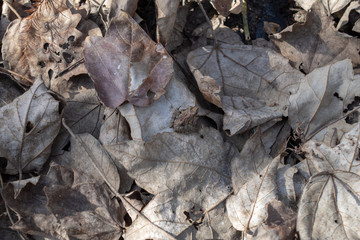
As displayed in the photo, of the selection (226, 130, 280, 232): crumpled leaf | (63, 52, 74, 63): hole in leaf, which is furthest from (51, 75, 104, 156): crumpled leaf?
(226, 130, 280, 232): crumpled leaf

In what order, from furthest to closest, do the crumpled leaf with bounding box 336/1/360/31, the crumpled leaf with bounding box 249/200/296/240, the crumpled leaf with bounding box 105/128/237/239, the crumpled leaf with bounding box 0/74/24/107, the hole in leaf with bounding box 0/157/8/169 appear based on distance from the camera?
the crumpled leaf with bounding box 336/1/360/31, the crumpled leaf with bounding box 0/74/24/107, the hole in leaf with bounding box 0/157/8/169, the crumpled leaf with bounding box 105/128/237/239, the crumpled leaf with bounding box 249/200/296/240

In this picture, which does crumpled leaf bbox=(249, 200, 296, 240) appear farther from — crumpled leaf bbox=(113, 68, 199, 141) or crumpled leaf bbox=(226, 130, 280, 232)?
crumpled leaf bbox=(113, 68, 199, 141)

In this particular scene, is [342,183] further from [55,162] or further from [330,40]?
[55,162]

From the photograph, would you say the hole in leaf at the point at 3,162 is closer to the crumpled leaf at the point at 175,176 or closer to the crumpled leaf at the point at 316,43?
the crumpled leaf at the point at 175,176

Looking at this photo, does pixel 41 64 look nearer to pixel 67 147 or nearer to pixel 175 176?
pixel 67 147

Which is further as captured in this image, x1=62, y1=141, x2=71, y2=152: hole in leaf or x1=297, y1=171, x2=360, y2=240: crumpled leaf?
x1=62, y1=141, x2=71, y2=152: hole in leaf

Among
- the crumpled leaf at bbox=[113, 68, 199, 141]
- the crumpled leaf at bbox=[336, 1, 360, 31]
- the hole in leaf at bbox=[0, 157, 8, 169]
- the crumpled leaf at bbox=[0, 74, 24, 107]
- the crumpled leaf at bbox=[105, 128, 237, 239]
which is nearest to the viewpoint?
the crumpled leaf at bbox=[105, 128, 237, 239]

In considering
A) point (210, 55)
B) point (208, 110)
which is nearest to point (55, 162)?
point (208, 110)
